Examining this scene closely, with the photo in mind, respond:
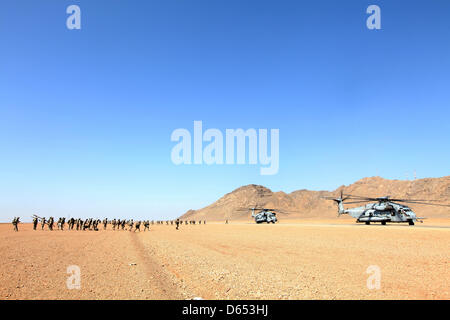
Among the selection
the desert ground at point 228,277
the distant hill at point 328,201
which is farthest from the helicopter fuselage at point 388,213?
the distant hill at point 328,201

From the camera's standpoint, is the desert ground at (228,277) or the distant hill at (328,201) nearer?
the desert ground at (228,277)

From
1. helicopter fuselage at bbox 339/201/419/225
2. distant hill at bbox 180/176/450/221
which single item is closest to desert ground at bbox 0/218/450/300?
helicopter fuselage at bbox 339/201/419/225

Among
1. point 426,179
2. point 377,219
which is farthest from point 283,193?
point 377,219

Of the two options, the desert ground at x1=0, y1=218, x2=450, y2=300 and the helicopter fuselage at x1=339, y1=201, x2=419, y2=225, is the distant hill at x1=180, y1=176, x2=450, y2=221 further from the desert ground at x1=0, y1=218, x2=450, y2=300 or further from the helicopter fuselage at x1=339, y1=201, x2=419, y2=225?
the desert ground at x1=0, y1=218, x2=450, y2=300

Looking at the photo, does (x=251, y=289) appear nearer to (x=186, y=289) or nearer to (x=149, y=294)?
(x=186, y=289)

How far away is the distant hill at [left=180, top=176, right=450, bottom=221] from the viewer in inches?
4493

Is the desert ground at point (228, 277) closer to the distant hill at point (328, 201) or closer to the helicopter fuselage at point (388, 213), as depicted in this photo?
the helicopter fuselage at point (388, 213)

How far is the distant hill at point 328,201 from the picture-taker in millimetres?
114125

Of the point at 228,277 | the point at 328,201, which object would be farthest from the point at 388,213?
the point at 328,201

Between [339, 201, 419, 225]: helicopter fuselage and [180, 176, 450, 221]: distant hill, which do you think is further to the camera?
[180, 176, 450, 221]: distant hill

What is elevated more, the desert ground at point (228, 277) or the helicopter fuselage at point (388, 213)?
the desert ground at point (228, 277)

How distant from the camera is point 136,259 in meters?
14.9

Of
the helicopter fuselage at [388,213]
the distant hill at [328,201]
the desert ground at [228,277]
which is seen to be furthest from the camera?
the distant hill at [328,201]
